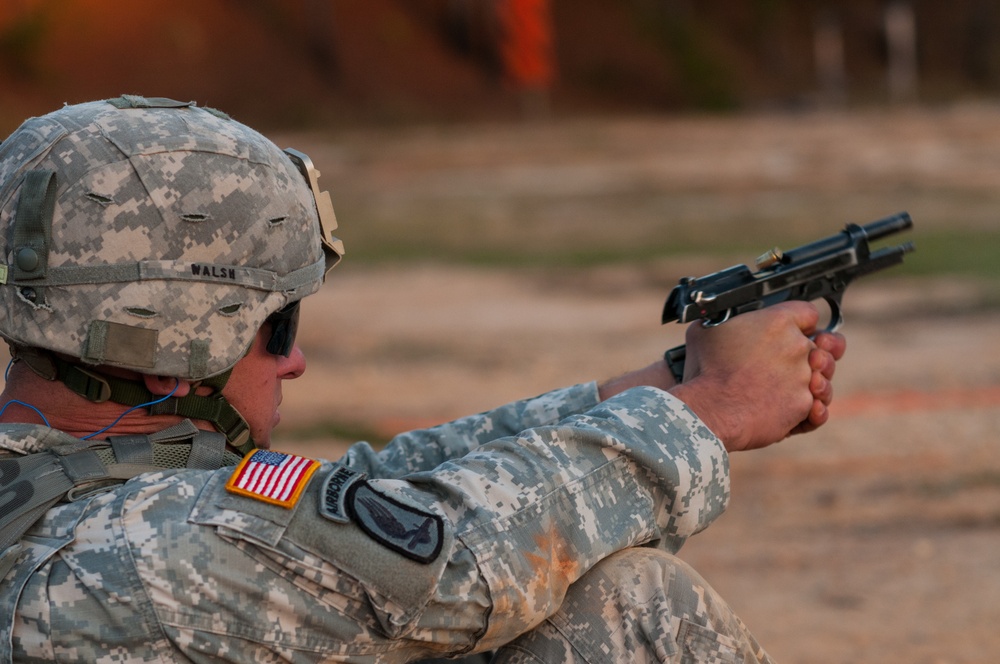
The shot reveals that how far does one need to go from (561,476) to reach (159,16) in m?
28.3

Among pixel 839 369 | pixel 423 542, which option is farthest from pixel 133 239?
pixel 839 369

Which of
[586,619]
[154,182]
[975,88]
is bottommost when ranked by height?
[975,88]

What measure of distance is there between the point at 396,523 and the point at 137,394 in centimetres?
56

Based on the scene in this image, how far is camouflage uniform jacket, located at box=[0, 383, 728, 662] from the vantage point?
1951 mm

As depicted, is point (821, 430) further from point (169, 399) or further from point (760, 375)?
point (169, 399)

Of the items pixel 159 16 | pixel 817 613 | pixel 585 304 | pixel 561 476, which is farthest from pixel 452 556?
pixel 159 16

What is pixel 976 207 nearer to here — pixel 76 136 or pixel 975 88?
pixel 76 136

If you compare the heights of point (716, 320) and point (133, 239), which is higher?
point (133, 239)

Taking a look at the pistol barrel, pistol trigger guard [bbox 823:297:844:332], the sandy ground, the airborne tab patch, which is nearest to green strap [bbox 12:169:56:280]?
the airborne tab patch

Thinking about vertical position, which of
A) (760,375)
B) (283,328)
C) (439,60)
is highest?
(283,328)

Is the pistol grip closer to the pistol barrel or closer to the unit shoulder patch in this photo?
the pistol barrel

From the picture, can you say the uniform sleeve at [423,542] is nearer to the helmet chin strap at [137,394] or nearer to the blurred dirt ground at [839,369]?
the helmet chin strap at [137,394]

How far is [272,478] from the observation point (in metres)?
1.98

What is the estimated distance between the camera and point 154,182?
219 centimetres
